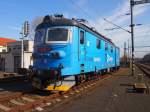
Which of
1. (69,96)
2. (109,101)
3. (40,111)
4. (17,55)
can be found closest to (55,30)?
(69,96)

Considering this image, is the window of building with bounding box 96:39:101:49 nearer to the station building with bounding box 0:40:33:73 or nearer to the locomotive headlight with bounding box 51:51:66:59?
the locomotive headlight with bounding box 51:51:66:59

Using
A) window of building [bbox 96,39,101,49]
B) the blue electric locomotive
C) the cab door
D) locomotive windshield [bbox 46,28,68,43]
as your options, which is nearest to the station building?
window of building [bbox 96,39,101,49]

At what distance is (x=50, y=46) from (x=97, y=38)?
6.10 meters

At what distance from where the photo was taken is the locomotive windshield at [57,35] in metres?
12.6

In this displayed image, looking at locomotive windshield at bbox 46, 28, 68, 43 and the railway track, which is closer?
the railway track

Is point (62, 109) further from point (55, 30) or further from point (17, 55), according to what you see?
point (17, 55)

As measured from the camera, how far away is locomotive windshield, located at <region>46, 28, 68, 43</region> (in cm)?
1264

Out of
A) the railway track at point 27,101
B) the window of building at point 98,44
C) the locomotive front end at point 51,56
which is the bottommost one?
the railway track at point 27,101

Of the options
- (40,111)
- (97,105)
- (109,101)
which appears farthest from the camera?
(109,101)

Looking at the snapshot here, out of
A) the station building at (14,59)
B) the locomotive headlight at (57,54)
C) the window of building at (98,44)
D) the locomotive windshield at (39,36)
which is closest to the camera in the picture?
the locomotive headlight at (57,54)

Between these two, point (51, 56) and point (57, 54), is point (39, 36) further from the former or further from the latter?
point (57, 54)

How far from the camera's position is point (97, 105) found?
32.7ft

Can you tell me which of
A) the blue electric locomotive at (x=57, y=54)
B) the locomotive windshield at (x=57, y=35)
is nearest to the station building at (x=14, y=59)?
the blue electric locomotive at (x=57, y=54)

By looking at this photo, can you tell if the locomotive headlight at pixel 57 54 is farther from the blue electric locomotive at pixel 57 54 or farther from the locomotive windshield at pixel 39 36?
the locomotive windshield at pixel 39 36
